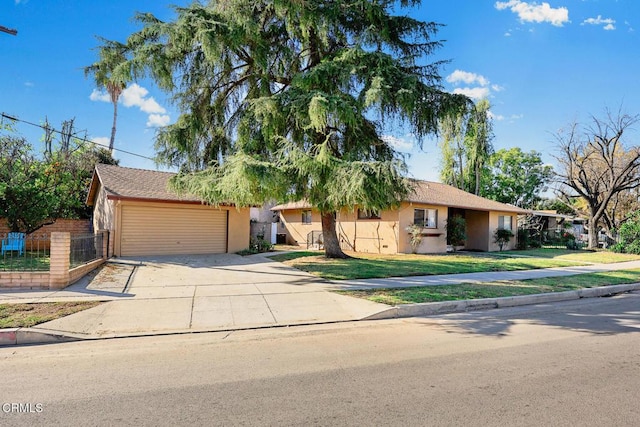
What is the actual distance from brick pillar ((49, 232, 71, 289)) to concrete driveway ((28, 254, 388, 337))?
44 centimetres

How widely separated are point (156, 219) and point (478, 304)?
13.6 m

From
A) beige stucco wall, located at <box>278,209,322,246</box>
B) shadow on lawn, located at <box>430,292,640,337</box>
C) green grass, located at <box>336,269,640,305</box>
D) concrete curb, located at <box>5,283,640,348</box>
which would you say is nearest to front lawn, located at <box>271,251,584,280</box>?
green grass, located at <box>336,269,640,305</box>

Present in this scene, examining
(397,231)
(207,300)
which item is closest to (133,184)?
(207,300)

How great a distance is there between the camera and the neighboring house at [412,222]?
66.2ft

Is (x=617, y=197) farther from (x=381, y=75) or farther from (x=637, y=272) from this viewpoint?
(x=381, y=75)

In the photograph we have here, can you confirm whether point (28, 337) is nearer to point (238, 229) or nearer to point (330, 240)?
point (330, 240)

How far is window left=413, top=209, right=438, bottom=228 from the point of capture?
20.6m

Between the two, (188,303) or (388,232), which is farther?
(388,232)

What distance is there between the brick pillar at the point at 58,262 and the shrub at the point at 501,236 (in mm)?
22613

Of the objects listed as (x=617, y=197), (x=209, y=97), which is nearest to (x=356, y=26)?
(x=209, y=97)

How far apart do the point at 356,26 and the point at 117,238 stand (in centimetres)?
1261

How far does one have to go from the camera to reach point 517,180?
4012cm

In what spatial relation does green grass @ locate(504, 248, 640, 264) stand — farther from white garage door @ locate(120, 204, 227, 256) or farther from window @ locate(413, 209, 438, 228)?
white garage door @ locate(120, 204, 227, 256)

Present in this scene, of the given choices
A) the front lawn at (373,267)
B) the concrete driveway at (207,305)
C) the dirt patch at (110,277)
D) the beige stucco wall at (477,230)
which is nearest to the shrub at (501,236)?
the beige stucco wall at (477,230)
